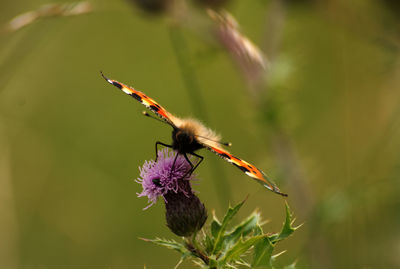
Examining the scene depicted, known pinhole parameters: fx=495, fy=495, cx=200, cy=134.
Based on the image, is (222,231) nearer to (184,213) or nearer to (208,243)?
(208,243)

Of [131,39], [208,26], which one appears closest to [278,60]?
[208,26]

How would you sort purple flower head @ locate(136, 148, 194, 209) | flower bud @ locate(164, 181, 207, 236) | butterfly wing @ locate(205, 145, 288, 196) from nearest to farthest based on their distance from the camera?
butterfly wing @ locate(205, 145, 288, 196) → flower bud @ locate(164, 181, 207, 236) → purple flower head @ locate(136, 148, 194, 209)

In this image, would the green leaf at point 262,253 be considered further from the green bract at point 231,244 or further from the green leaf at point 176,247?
the green leaf at point 176,247

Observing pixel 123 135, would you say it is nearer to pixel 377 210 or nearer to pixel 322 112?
pixel 322 112

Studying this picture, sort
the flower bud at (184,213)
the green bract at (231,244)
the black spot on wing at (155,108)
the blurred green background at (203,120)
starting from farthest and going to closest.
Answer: the blurred green background at (203,120)
the flower bud at (184,213)
the black spot on wing at (155,108)
the green bract at (231,244)

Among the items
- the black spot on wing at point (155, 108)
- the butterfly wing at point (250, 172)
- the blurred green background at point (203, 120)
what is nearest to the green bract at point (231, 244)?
the butterfly wing at point (250, 172)

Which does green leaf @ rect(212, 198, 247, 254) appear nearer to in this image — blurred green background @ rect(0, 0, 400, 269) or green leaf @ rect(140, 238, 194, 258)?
green leaf @ rect(140, 238, 194, 258)

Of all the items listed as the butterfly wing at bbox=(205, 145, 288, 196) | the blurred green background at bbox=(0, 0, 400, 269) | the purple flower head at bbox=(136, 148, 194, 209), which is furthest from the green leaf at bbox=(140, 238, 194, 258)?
the blurred green background at bbox=(0, 0, 400, 269)
